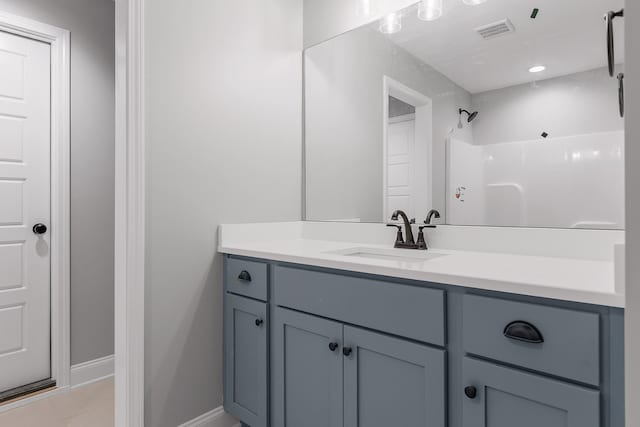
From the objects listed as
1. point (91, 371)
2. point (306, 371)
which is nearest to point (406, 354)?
point (306, 371)

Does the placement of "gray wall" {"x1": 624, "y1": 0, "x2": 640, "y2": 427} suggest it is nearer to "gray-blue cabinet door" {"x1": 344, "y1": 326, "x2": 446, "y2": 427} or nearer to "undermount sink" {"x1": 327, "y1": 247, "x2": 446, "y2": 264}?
"gray-blue cabinet door" {"x1": 344, "y1": 326, "x2": 446, "y2": 427}

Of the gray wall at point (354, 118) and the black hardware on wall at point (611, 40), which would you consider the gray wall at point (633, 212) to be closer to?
the black hardware on wall at point (611, 40)

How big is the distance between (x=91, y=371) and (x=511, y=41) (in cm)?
290

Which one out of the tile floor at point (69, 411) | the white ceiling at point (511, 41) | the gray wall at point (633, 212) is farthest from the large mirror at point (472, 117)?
the tile floor at point (69, 411)

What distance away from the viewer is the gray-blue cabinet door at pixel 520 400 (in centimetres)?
87

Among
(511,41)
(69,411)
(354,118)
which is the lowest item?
(69,411)

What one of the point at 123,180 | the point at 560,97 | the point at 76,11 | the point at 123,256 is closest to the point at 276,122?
the point at 123,180

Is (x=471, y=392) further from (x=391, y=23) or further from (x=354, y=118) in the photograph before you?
(x=391, y=23)

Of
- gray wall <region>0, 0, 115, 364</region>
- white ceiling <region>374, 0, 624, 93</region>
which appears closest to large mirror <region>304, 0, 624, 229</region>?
white ceiling <region>374, 0, 624, 93</region>

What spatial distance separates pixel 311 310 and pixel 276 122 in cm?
112

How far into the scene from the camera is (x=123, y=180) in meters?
1.53

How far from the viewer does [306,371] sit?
145 cm

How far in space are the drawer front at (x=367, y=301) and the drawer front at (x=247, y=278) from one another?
0.08 m

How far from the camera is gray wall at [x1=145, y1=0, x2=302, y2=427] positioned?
63.2 inches
